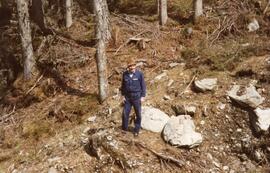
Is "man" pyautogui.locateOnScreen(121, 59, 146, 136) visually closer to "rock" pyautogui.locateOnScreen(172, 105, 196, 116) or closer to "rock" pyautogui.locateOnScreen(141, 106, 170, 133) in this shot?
"rock" pyautogui.locateOnScreen(141, 106, 170, 133)

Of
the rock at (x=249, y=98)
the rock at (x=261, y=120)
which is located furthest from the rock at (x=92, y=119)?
the rock at (x=261, y=120)

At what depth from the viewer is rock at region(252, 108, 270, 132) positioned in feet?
31.7

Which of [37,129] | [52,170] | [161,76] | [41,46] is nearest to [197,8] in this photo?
[161,76]

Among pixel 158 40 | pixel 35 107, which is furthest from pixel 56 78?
pixel 158 40

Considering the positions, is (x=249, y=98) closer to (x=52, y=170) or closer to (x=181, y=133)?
(x=181, y=133)

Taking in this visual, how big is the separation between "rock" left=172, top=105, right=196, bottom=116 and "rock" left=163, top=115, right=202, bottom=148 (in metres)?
0.23

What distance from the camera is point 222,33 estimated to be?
13320 millimetres

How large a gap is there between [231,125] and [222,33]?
4.11m

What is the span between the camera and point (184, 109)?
34.4 ft

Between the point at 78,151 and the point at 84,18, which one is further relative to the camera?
the point at 84,18

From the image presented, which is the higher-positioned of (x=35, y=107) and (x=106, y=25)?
(x=106, y=25)

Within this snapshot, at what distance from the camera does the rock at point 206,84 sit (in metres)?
10.9

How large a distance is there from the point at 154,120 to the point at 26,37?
546 cm

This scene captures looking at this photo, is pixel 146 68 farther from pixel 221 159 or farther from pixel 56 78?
pixel 221 159
